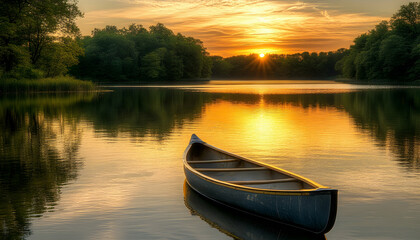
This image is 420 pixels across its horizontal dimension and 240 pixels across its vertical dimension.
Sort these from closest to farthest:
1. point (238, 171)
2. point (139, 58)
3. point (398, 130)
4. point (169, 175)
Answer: point (238, 171) → point (169, 175) → point (398, 130) → point (139, 58)

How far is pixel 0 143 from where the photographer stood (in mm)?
19109

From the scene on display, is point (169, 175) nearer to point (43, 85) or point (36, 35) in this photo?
point (43, 85)

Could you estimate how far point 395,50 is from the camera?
11694cm

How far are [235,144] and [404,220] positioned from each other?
10.4 m

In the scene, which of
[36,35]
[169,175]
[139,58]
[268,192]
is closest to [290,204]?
[268,192]

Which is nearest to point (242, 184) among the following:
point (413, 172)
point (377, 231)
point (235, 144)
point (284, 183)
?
point (284, 183)

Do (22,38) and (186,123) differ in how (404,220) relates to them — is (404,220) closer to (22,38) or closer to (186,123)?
(186,123)

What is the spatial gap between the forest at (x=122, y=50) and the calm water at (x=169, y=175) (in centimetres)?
4204

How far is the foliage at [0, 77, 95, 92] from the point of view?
58.7m

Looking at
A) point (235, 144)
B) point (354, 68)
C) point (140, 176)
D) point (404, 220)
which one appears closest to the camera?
point (404, 220)

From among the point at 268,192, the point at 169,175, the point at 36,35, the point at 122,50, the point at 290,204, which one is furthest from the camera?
the point at 122,50

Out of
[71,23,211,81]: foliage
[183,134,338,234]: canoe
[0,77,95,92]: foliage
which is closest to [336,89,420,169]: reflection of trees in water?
[183,134,338,234]: canoe

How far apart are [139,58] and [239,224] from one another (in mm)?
146692

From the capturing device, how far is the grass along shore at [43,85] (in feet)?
192
